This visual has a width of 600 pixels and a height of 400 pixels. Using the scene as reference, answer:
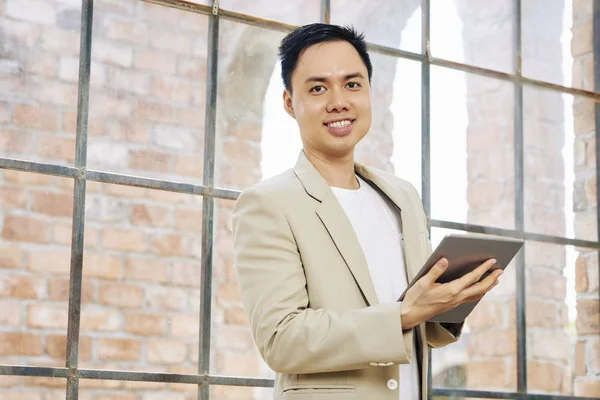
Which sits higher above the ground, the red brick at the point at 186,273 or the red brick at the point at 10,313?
the red brick at the point at 186,273

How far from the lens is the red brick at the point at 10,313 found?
240cm

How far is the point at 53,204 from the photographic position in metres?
2.51

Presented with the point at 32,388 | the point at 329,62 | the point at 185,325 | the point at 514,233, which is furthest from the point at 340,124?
the point at 514,233

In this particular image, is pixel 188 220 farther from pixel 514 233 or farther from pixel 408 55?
pixel 514 233

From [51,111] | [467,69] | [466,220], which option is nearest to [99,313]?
[51,111]

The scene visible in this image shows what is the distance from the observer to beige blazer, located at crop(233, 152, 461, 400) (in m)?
1.87

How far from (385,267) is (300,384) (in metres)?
0.34

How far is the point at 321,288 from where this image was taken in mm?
1994

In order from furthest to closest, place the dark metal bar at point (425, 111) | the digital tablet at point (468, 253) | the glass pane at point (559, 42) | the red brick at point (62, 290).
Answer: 1. the glass pane at point (559, 42)
2. the dark metal bar at point (425, 111)
3. the red brick at point (62, 290)
4. the digital tablet at point (468, 253)

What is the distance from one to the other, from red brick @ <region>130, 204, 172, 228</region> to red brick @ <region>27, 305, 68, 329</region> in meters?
0.31

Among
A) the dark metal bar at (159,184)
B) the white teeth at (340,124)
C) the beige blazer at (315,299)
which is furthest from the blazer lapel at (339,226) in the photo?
the dark metal bar at (159,184)

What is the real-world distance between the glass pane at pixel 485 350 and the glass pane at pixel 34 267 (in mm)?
1196

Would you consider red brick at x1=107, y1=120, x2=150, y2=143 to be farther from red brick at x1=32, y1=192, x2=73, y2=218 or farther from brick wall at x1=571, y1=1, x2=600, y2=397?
brick wall at x1=571, y1=1, x2=600, y2=397

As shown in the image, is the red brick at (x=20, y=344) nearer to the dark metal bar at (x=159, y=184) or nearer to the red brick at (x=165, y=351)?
the red brick at (x=165, y=351)
